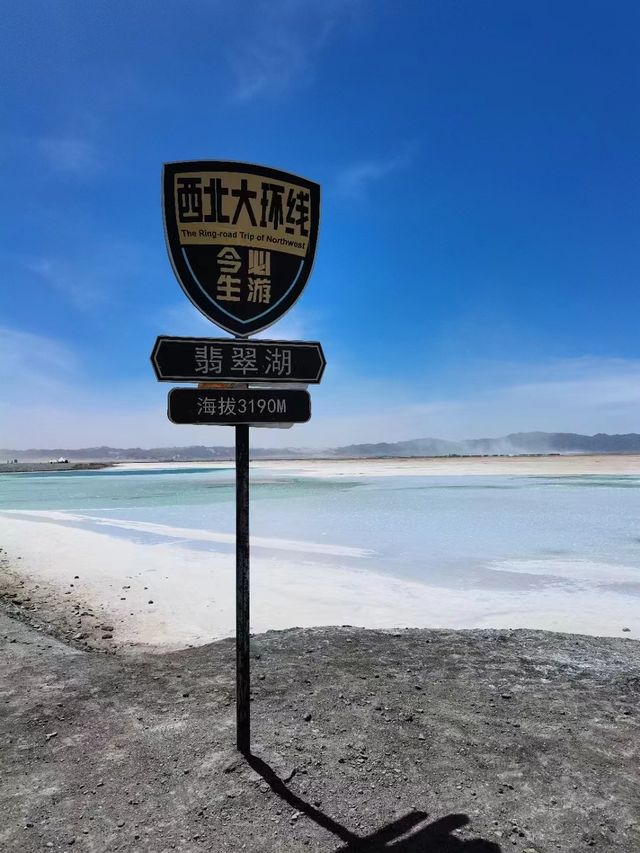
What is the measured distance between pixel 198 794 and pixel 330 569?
824 cm

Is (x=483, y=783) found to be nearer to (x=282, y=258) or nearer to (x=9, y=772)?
(x=9, y=772)

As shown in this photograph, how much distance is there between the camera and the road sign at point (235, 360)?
3.68 m

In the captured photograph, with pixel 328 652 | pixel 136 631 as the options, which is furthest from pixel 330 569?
pixel 328 652

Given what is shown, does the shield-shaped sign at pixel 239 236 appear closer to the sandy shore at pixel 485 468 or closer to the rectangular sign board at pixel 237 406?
the rectangular sign board at pixel 237 406

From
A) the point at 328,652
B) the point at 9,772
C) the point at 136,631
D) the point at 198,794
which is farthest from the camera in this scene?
the point at 136,631

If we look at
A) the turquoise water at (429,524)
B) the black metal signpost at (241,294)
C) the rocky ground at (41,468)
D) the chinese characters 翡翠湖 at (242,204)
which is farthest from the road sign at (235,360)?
the rocky ground at (41,468)

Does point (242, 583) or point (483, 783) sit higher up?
point (242, 583)

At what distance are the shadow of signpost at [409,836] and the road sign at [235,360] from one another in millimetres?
2840

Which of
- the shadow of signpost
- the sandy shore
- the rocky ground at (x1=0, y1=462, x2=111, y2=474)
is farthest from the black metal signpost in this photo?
the rocky ground at (x1=0, y1=462, x2=111, y2=474)

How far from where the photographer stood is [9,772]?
3.69 meters

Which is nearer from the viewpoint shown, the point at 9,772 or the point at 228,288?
the point at 9,772

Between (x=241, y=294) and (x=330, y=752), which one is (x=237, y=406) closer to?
(x=241, y=294)

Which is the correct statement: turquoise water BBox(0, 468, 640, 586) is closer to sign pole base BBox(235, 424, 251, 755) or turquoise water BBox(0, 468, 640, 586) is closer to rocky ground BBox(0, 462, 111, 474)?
sign pole base BBox(235, 424, 251, 755)

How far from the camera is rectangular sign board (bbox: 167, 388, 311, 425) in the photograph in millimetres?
3689
